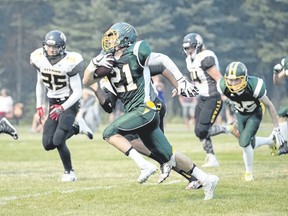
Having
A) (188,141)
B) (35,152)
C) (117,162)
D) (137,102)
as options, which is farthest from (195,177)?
(188,141)

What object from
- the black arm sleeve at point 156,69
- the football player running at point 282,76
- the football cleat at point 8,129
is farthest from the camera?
the football cleat at point 8,129

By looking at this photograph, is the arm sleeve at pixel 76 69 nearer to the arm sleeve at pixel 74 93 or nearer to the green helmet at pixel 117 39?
the arm sleeve at pixel 74 93

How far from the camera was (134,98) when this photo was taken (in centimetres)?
805

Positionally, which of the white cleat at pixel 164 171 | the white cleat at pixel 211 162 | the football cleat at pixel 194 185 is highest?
the white cleat at pixel 164 171

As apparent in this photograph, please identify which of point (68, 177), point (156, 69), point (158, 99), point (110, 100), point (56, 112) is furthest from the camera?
point (68, 177)

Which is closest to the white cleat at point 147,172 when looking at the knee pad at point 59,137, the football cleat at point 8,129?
the knee pad at point 59,137

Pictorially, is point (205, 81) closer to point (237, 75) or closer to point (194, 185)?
point (237, 75)

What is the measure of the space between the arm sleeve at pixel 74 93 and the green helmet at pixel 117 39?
7.56 feet

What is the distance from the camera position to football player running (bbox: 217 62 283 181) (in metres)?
9.71

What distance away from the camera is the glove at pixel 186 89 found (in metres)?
8.04

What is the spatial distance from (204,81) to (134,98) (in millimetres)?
4364

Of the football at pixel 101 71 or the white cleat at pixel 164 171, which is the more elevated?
the football at pixel 101 71

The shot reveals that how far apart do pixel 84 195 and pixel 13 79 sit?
117ft

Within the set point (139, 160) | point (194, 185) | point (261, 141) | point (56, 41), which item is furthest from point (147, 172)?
point (261, 141)
